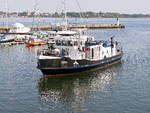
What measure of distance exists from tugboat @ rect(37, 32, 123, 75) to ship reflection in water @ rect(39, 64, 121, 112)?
1.11 m

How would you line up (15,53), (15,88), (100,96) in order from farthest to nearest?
(15,53)
(15,88)
(100,96)

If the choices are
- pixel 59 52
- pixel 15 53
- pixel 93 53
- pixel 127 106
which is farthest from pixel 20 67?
pixel 127 106

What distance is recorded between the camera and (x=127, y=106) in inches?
1214

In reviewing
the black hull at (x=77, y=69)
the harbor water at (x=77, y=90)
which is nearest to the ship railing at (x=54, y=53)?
the black hull at (x=77, y=69)

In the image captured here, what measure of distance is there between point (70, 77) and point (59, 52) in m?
4.12

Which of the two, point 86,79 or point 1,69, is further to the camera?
point 1,69

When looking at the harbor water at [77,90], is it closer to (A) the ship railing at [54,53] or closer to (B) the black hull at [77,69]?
(B) the black hull at [77,69]

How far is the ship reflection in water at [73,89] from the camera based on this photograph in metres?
31.5

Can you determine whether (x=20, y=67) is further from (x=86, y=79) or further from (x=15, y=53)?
(x=15, y=53)

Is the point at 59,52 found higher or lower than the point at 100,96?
higher

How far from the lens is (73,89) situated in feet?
124

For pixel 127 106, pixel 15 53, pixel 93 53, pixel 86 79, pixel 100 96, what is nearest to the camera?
pixel 127 106

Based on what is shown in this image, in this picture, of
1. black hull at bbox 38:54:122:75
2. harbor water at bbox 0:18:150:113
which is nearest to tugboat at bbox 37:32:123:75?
black hull at bbox 38:54:122:75

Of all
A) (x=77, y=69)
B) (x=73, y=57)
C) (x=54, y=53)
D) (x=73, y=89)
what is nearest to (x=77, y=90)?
(x=73, y=89)
